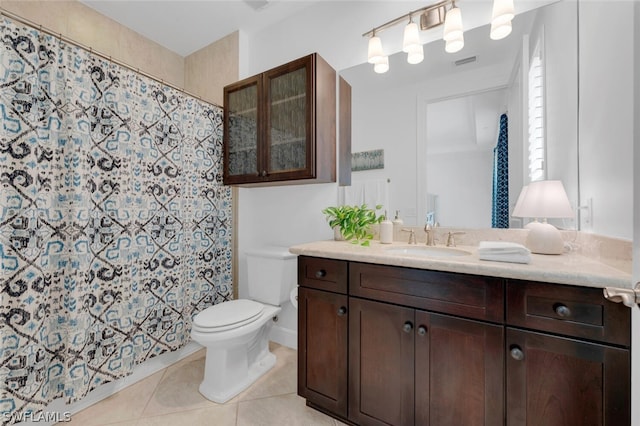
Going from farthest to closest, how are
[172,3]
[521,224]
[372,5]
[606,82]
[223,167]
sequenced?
[223,167] < [172,3] < [372,5] < [521,224] < [606,82]

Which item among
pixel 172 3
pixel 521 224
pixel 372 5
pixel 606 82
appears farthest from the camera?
pixel 172 3

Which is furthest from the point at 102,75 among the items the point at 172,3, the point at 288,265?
the point at 288,265

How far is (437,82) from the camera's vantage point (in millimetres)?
1542

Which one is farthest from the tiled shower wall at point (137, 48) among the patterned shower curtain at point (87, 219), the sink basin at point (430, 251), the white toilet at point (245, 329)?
the sink basin at point (430, 251)

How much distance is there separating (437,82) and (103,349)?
8.19ft

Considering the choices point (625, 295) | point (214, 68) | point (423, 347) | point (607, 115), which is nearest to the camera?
point (625, 295)

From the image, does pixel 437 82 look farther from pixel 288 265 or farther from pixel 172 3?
pixel 172 3

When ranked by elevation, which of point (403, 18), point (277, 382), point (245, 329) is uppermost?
point (403, 18)

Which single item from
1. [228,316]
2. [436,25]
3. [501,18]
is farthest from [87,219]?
[501,18]

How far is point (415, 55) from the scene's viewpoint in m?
1.53

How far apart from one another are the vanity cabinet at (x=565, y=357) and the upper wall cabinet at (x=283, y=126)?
128 centimetres

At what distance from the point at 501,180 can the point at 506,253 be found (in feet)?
1.99

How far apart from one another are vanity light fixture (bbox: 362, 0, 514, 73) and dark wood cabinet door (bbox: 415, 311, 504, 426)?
141cm

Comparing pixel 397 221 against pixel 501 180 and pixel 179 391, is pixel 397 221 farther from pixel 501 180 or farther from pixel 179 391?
pixel 179 391
